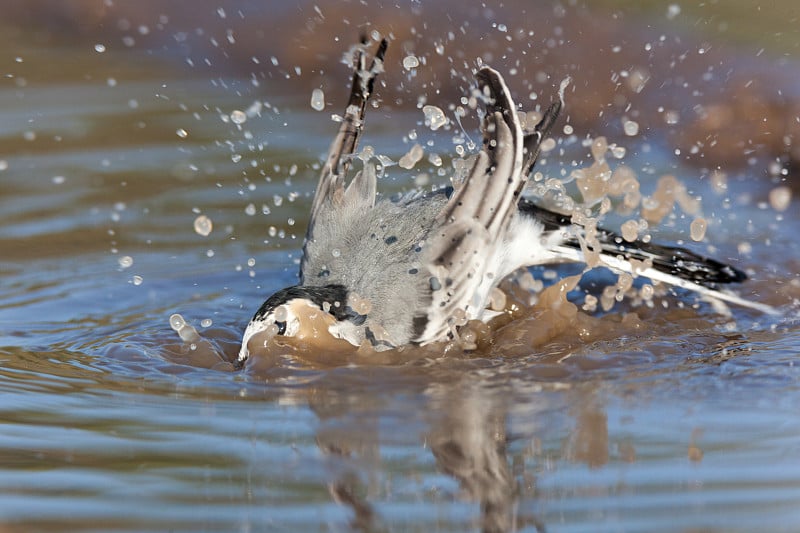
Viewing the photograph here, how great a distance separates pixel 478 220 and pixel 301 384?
44.5 inches

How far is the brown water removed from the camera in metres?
3.71

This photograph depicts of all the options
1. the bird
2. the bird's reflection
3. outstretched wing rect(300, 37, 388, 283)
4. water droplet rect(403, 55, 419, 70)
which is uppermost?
water droplet rect(403, 55, 419, 70)

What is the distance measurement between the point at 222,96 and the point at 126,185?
1.98m

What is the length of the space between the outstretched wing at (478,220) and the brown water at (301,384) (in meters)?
0.22

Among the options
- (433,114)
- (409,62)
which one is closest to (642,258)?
(433,114)

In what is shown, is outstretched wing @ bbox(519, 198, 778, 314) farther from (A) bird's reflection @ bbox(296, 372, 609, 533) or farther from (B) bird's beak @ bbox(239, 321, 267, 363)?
(B) bird's beak @ bbox(239, 321, 267, 363)

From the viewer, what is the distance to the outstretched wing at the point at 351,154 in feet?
20.5

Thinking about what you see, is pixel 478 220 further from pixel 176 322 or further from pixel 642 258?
pixel 176 322

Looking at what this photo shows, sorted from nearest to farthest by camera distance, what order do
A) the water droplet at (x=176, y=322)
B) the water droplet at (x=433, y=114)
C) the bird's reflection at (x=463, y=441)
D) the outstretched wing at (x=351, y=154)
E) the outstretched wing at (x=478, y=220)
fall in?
the bird's reflection at (x=463, y=441) < the outstretched wing at (x=478, y=220) < the water droplet at (x=433, y=114) < the water droplet at (x=176, y=322) < the outstretched wing at (x=351, y=154)

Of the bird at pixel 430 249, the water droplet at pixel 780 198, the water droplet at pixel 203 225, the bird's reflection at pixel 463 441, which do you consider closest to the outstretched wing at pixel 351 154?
the bird at pixel 430 249

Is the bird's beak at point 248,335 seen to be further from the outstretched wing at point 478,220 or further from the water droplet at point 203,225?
the water droplet at point 203,225

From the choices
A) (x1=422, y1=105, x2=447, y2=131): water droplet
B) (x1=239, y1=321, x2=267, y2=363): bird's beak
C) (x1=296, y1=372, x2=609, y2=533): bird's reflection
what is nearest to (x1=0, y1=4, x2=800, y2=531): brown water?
(x1=296, y1=372, x2=609, y2=533): bird's reflection

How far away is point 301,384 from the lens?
5.12 metres

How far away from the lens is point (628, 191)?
6.05 metres
